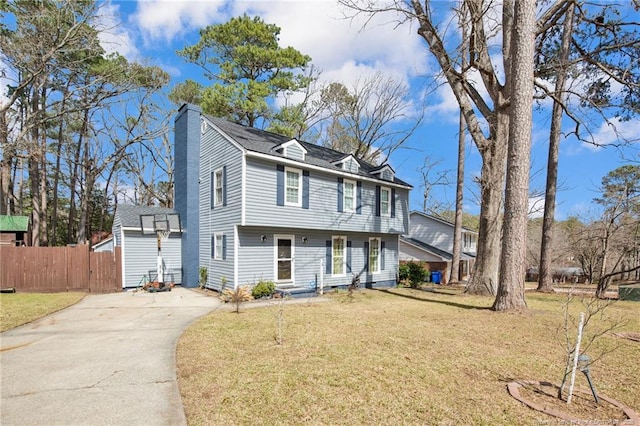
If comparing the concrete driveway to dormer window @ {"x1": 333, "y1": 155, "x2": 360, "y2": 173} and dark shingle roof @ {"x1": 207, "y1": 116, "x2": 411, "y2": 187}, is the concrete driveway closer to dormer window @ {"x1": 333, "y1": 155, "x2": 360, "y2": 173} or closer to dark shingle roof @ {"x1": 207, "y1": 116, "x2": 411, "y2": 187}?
dark shingle roof @ {"x1": 207, "y1": 116, "x2": 411, "y2": 187}

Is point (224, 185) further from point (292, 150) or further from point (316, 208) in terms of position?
point (316, 208)

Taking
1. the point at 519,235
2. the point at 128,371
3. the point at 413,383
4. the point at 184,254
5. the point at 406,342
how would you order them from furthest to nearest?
the point at 184,254, the point at 519,235, the point at 406,342, the point at 128,371, the point at 413,383

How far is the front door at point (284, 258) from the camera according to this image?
12.8 m

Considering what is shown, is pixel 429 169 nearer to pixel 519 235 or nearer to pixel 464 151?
pixel 464 151

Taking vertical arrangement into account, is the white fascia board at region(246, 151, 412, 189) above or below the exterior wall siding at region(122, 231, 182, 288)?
above

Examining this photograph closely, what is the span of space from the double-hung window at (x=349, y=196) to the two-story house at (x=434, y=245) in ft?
31.4

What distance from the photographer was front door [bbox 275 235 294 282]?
1277 cm

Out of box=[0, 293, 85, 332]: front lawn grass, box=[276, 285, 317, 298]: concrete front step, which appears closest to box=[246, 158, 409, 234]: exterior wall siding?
box=[276, 285, 317, 298]: concrete front step

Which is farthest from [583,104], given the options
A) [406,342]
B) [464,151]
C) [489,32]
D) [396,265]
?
[406,342]

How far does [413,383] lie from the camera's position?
14.0 ft

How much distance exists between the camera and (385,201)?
54.2 ft

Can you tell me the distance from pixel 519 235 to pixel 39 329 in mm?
11745

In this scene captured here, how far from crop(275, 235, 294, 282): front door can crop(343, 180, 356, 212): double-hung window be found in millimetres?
3140

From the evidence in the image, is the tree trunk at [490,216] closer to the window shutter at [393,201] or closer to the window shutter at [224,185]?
the window shutter at [393,201]
